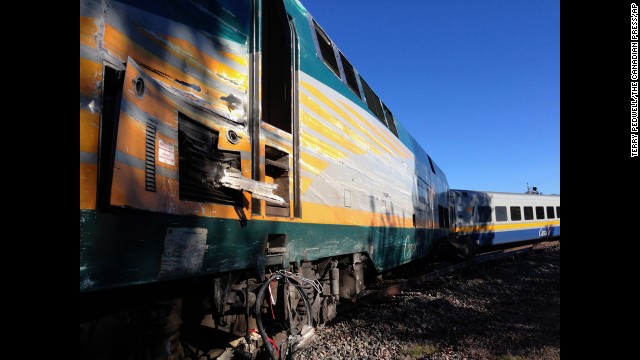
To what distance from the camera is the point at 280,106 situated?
3.69 meters

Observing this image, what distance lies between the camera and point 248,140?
114 inches

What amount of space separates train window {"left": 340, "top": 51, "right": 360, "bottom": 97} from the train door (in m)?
1.84

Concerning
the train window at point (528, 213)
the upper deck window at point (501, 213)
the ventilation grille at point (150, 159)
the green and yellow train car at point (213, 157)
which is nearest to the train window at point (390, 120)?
the green and yellow train car at point (213, 157)

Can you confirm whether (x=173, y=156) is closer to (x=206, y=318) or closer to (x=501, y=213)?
(x=206, y=318)

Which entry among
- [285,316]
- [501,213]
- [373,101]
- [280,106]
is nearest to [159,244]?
[285,316]

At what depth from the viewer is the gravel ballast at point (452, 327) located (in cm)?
430

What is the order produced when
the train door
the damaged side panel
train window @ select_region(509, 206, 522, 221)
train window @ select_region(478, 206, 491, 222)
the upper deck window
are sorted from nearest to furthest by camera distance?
the damaged side panel < the train door < train window @ select_region(478, 206, 491, 222) < the upper deck window < train window @ select_region(509, 206, 522, 221)

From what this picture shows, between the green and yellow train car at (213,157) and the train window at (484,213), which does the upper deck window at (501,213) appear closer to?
the train window at (484,213)

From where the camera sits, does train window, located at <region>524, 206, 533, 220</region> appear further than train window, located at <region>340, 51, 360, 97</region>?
Yes

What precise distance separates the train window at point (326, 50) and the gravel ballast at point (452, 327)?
331 cm

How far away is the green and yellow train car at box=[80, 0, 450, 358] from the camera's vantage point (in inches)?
71.7

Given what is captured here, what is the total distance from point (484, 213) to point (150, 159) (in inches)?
733

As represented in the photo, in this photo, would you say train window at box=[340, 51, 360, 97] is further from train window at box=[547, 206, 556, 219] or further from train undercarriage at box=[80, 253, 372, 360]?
train window at box=[547, 206, 556, 219]

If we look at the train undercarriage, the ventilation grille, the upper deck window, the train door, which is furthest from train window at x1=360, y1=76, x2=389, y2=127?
the upper deck window
